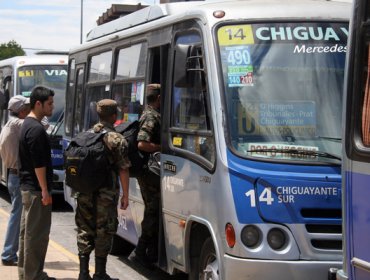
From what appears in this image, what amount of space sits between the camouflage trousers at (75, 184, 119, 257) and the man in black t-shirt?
346 millimetres

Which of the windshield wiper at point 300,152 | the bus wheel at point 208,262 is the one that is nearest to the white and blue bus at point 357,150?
the windshield wiper at point 300,152

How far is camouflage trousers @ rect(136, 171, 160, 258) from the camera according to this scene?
7023 mm

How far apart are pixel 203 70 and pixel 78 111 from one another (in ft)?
15.6

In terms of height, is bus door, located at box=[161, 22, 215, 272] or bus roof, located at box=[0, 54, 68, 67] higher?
bus roof, located at box=[0, 54, 68, 67]

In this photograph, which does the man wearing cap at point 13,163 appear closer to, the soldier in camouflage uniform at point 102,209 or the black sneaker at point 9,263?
the black sneaker at point 9,263

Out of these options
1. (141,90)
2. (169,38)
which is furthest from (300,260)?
(141,90)

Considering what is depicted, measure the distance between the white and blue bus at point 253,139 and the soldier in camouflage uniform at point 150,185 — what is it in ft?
1.00

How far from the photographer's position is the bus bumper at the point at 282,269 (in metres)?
5.02

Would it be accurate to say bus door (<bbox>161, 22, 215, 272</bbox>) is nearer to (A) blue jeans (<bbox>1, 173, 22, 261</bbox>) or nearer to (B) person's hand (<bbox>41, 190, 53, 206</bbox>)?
(B) person's hand (<bbox>41, 190, 53, 206</bbox>)

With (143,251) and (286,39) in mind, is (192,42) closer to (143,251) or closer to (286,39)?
(286,39)

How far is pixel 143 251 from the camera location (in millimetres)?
7141

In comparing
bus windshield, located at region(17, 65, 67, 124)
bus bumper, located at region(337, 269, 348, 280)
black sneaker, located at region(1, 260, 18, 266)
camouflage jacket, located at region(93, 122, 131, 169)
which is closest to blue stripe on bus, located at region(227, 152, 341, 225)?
bus bumper, located at region(337, 269, 348, 280)

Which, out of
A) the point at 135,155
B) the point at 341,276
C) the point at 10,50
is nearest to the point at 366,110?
the point at 341,276

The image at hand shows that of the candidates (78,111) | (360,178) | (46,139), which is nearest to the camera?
(360,178)
